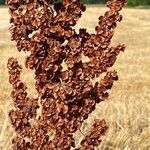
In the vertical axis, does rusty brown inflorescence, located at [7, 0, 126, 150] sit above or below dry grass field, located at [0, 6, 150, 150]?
above

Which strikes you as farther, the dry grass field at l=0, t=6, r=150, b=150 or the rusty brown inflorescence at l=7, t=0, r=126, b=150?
the dry grass field at l=0, t=6, r=150, b=150

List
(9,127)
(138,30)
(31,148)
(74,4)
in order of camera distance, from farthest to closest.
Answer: (138,30) → (9,127) → (31,148) → (74,4)

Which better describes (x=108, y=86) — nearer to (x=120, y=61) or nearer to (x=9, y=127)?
(x=9, y=127)

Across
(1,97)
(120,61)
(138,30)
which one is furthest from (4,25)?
(1,97)

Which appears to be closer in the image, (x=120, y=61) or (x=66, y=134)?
(x=66, y=134)

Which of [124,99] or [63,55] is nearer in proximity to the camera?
[63,55]
